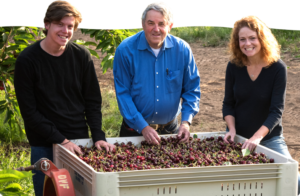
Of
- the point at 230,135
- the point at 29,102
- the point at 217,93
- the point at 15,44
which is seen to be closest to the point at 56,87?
the point at 29,102

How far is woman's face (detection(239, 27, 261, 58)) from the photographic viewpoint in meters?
2.48

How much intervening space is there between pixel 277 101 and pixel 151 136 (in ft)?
2.62

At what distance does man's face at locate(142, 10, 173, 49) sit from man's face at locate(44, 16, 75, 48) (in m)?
0.48

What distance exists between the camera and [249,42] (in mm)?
2486

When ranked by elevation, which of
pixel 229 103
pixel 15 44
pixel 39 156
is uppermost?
pixel 15 44

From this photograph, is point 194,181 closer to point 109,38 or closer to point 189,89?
point 189,89

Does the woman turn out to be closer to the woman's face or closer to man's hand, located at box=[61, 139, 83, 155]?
the woman's face

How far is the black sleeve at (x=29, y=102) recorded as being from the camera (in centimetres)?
221

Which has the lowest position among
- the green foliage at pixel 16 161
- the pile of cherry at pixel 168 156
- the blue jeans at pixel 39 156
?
the green foliage at pixel 16 161

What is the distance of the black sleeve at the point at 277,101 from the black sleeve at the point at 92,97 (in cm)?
102

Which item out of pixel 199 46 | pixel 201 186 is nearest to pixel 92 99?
pixel 201 186

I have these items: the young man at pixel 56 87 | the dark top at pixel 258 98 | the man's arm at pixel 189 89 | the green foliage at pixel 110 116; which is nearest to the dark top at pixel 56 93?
the young man at pixel 56 87

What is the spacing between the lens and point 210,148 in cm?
238

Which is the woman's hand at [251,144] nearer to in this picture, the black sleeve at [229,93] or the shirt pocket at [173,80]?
the black sleeve at [229,93]
